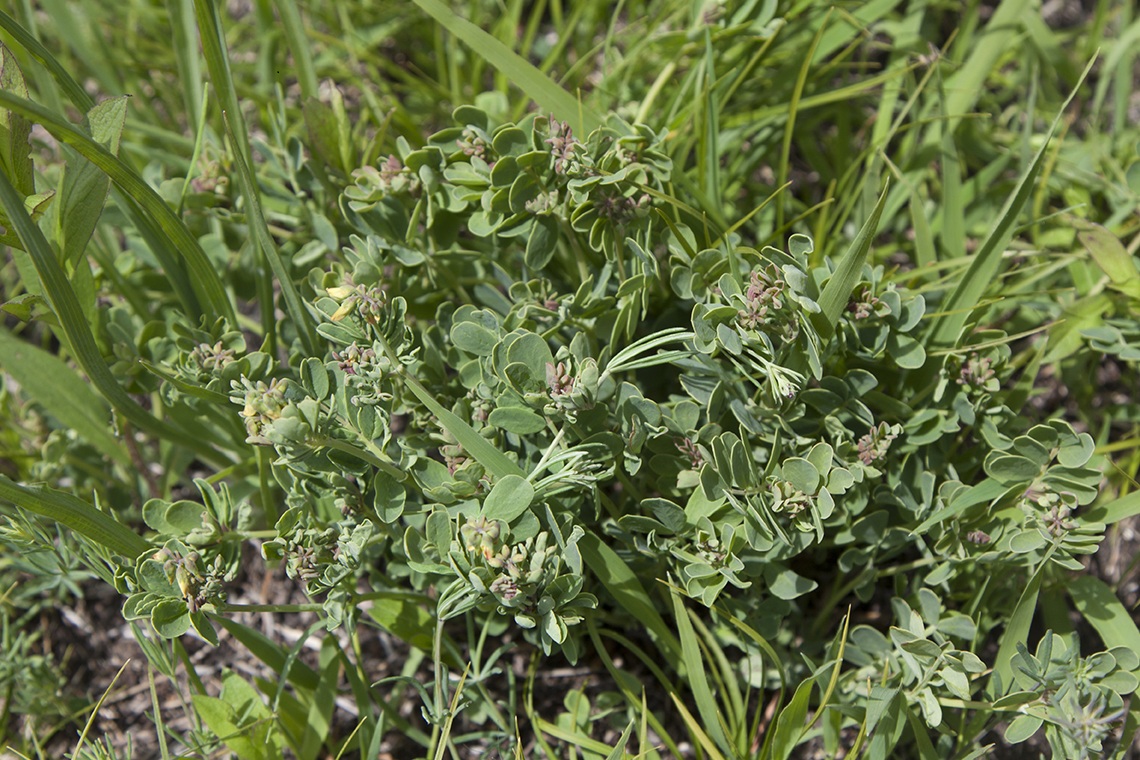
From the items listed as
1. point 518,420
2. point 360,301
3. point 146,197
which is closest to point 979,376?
point 518,420

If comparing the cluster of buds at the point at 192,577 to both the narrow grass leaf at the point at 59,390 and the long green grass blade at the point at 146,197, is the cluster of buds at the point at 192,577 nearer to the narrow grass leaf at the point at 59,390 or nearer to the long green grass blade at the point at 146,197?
the long green grass blade at the point at 146,197

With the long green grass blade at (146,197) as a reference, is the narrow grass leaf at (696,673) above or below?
below

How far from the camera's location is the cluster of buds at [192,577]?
157cm

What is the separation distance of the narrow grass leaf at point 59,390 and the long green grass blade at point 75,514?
0.56m

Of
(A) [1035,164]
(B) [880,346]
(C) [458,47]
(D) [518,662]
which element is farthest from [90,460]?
(A) [1035,164]

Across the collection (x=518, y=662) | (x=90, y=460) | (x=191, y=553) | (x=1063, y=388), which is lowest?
(x=518, y=662)

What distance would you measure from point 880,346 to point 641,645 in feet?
3.09

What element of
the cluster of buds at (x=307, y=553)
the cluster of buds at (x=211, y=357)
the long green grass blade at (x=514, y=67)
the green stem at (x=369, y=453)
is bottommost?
the cluster of buds at (x=307, y=553)

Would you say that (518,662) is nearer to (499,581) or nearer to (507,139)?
(499,581)

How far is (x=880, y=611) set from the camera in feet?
7.43

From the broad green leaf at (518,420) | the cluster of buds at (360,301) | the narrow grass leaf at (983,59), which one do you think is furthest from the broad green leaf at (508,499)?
the narrow grass leaf at (983,59)

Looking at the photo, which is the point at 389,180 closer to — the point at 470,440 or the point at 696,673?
the point at 470,440

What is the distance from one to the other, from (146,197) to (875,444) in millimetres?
1429

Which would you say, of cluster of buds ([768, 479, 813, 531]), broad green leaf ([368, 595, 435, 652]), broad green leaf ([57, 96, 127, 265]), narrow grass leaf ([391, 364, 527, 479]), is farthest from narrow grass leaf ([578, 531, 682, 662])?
broad green leaf ([57, 96, 127, 265])
